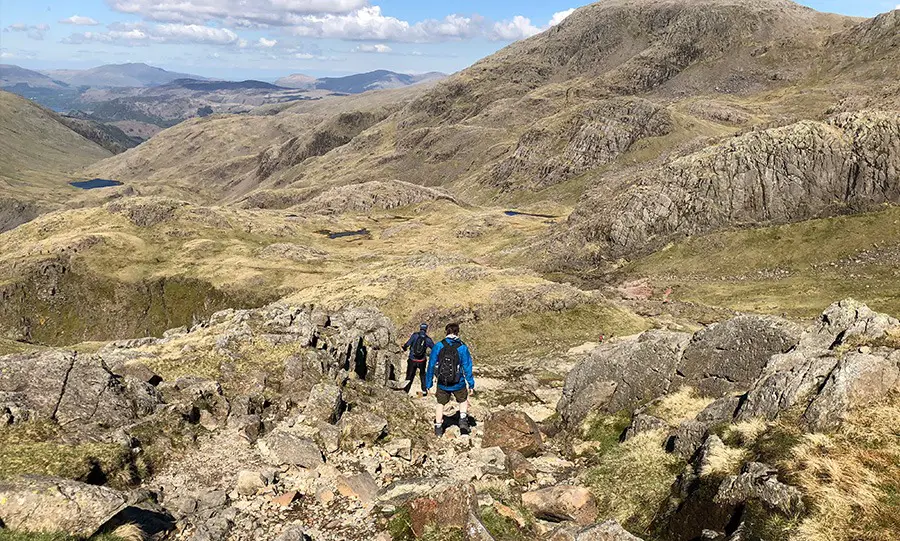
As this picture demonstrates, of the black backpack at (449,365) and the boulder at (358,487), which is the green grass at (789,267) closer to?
the black backpack at (449,365)

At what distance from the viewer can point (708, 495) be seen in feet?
47.2

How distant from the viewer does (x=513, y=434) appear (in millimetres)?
23203

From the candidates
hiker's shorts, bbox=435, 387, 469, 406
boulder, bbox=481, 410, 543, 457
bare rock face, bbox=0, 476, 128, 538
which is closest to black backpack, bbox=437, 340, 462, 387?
hiker's shorts, bbox=435, 387, 469, 406

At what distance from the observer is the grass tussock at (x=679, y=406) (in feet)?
72.2

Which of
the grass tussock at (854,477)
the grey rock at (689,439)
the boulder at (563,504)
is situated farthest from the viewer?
the grey rock at (689,439)

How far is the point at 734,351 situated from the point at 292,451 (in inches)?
798

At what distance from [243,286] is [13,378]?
86.8 metres

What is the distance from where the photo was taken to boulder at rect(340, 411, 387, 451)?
22.6 meters

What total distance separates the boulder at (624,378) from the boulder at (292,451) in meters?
12.8

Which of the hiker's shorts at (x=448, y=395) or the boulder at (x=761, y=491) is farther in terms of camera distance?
the hiker's shorts at (x=448, y=395)

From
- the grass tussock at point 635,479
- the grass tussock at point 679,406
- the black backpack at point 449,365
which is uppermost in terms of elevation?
the black backpack at point 449,365

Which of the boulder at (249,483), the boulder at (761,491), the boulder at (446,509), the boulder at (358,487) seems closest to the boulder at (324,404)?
the boulder at (249,483)

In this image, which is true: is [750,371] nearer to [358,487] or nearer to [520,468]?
[520,468]

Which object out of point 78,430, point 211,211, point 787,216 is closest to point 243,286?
point 211,211
